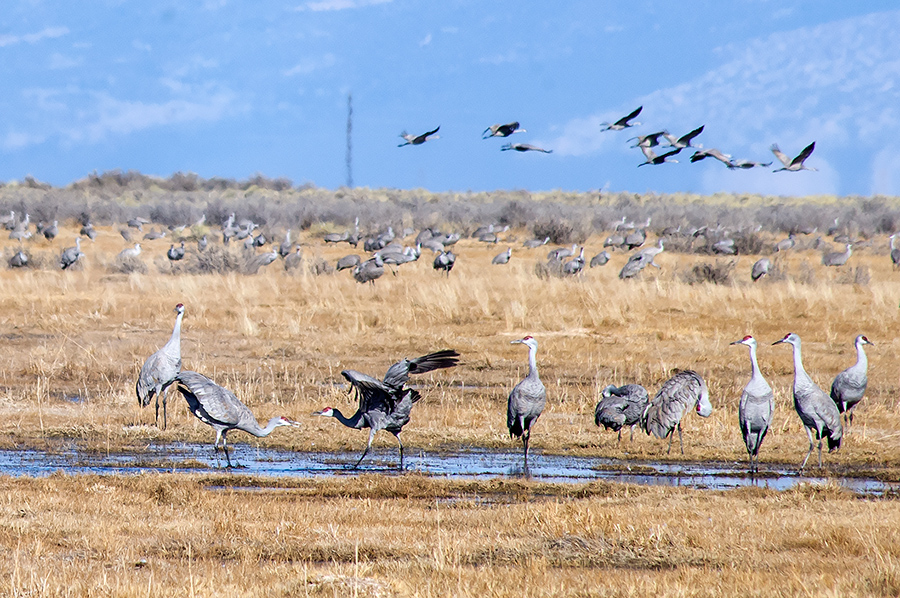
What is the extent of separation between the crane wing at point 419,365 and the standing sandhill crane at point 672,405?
252 centimetres

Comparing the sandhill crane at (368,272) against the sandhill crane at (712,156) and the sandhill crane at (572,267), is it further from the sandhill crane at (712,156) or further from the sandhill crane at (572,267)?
the sandhill crane at (712,156)

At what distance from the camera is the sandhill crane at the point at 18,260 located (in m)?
33.3

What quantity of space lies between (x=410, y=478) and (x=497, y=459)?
193 centimetres

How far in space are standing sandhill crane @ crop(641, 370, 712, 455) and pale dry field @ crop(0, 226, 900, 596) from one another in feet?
1.21

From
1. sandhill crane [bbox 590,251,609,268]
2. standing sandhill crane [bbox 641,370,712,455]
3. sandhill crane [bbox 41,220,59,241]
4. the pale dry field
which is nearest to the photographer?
the pale dry field

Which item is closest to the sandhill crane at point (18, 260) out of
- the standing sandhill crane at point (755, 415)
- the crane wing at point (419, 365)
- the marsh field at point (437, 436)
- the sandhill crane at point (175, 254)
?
the marsh field at point (437, 436)

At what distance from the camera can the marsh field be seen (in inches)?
278

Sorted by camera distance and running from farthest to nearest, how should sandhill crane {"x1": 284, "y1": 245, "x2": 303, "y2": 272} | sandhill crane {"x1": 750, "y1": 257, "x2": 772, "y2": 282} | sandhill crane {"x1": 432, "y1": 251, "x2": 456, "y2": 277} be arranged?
sandhill crane {"x1": 284, "y1": 245, "x2": 303, "y2": 272} → sandhill crane {"x1": 432, "y1": 251, "x2": 456, "y2": 277} → sandhill crane {"x1": 750, "y1": 257, "x2": 772, "y2": 282}

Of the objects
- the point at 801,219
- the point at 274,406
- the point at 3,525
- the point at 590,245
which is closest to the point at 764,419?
the point at 274,406

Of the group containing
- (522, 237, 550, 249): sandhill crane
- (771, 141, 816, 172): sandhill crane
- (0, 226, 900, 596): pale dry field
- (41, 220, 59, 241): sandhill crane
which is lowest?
(0, 226, 900, 596): pale dry field

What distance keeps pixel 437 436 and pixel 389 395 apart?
1.61m

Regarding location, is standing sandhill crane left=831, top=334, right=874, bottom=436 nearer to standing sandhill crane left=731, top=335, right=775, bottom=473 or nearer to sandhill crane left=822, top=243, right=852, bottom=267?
standing sandhill crane left=731, top=335, right=775, bottom=473

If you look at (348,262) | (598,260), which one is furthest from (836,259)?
(348,262)

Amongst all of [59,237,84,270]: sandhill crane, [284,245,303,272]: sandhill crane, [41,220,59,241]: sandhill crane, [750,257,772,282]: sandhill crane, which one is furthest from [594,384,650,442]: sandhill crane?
[41,220,59,241]: sandhill crane
